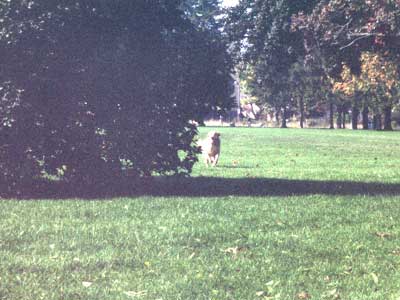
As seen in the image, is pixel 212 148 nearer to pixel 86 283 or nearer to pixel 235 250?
pixel 235 250

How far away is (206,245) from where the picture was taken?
24.2 ft

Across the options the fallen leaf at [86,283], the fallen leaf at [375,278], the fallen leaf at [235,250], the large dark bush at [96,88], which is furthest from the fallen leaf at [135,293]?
the large dark bush at [96,88]

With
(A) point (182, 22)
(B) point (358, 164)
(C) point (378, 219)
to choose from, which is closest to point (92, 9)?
(A) point (182, 22)

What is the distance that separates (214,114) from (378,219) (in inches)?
189

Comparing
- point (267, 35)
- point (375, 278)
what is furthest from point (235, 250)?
point (267, 35)

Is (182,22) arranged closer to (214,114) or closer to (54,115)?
(214,114)

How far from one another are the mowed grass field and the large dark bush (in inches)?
41.6

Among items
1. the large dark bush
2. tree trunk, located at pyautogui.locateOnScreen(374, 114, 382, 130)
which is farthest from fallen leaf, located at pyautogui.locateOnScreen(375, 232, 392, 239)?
tree trunk, located at pyautogui.locateOnScreen(374, 114, 382, 130)

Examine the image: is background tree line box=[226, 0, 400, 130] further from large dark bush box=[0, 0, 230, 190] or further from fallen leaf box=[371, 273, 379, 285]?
fallen leaf box=[371, 273, 379, 285]

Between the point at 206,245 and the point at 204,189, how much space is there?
→ 5.54m

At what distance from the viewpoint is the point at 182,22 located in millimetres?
13633

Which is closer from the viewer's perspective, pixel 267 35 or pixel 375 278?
pixel 375 278

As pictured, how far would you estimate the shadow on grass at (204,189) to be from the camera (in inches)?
473

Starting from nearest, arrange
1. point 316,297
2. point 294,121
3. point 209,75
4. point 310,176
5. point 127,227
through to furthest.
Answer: point 316,297 → point 127,227 → point 209,75 → point 310,176 → point 294,121
